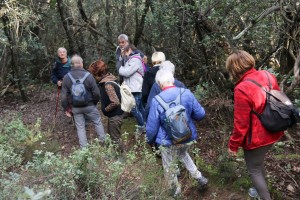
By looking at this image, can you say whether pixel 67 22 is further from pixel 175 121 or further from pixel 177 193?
pixel 177 193

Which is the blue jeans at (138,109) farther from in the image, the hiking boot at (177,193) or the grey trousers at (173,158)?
the hiking boot at (177,193)

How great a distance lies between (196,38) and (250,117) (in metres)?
4.29

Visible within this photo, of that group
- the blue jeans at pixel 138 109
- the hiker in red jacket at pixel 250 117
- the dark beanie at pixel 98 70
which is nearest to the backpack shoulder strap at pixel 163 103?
the hiker in red jacket at pixel 250 117

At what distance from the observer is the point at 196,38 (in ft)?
25.2

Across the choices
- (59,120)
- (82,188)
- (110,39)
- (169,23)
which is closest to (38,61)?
(110,39)

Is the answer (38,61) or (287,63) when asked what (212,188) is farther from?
(38,61)

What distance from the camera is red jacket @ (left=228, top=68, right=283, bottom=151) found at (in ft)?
11.9

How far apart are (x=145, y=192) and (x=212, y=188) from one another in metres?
1.40

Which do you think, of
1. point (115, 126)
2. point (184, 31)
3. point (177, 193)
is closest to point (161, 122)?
point (177, 193)

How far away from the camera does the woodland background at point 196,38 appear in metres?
5.96

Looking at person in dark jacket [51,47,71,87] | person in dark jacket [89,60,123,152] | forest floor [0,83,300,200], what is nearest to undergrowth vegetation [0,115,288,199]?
forest floor [0,83,300,200]

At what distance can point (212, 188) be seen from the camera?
4832 millimetres

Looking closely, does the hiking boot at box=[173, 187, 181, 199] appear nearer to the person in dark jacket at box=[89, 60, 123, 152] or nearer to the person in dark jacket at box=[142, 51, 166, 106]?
the person in dark jacket at box=[89, 60, 123, 152]

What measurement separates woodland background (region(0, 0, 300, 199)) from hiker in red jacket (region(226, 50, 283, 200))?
0.91m
